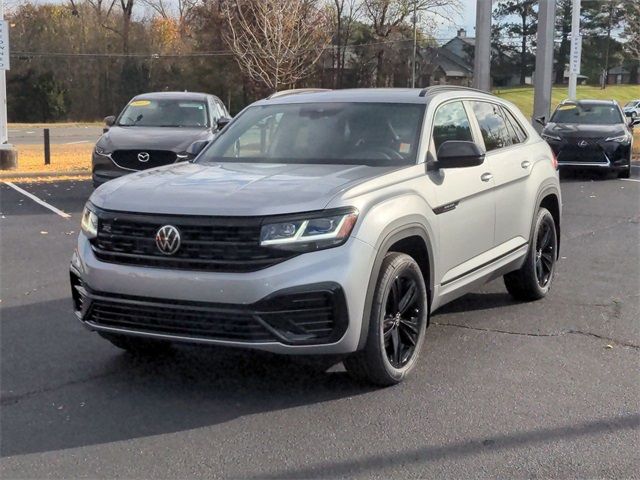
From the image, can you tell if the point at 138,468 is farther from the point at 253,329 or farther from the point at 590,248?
the point at 590,248

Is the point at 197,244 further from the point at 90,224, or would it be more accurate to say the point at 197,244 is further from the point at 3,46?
the point at 3,46

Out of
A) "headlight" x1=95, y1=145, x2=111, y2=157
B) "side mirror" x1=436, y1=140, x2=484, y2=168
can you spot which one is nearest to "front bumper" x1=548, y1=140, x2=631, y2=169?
"headlight" x1=95, y1=145, x2=111, y2=157

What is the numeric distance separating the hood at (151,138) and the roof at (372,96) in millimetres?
5811

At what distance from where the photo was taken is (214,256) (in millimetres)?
4305

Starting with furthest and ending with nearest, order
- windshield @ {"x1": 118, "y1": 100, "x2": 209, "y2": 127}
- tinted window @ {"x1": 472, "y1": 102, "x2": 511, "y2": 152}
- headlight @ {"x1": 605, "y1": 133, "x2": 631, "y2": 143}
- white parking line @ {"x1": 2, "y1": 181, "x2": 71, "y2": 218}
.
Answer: headlight @ {"x1": 605, "y1": 133, "x2": 631, "y2": 143}, windshield @ {"x1": 118, "y1": 100, "x2": 209, "y2": 127}, white parking line @ {"x1": 2, "y1": 181, "x2": 71, "y2": 218}, tinted window @ {"x1": 472, "y1": 102, "x2": 511, "y2": 152}

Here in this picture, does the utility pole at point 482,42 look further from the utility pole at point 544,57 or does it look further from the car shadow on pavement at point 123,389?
the car shadow on pavement at point 123,389

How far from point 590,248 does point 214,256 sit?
6.39 metres

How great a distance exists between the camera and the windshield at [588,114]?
701 inches

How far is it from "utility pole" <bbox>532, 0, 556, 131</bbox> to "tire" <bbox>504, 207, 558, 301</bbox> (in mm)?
Answer: 16393

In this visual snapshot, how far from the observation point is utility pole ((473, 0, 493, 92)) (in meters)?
21.8

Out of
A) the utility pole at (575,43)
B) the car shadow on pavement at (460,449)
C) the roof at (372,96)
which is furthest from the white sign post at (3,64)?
the utility pole at (575,43)

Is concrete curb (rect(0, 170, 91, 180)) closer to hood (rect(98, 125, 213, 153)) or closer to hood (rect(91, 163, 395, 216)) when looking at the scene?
hood (rect(98, 125, 213, 153))

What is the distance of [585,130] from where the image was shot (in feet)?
55.6

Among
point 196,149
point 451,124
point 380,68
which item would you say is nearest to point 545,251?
point 451,124
